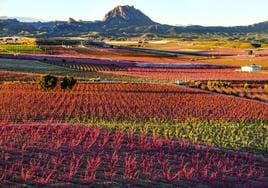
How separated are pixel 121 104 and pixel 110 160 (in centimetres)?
1784

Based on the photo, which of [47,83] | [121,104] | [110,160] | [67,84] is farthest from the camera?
[67,84]

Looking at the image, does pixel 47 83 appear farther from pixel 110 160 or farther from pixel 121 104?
pixel 110 160

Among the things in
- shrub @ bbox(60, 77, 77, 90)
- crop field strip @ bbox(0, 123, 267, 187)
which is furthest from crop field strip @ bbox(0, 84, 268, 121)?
crop field strip @ bbox(0, 123, 267, 187)

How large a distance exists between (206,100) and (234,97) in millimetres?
3778

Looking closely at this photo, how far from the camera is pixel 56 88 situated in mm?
45312

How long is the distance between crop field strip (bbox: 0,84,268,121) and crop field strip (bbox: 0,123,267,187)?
8.35 metres

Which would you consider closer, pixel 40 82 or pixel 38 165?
pixel 38 165

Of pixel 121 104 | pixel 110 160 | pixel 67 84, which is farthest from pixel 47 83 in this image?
pixel 110 160

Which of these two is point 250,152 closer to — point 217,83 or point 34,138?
point 34,138

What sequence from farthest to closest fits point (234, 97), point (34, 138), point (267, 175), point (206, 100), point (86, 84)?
1. point (86, 84)
2. point (234, 97)
3. point (206, 100)
4. point (34, 138)
5. point (267, 175)

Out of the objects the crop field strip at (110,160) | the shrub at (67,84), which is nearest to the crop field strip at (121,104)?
the shrub at (67,84)

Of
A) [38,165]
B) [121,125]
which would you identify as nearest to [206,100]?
[121,125]

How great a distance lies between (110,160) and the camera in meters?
19.1

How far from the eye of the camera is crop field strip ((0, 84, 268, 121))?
32.1 m
